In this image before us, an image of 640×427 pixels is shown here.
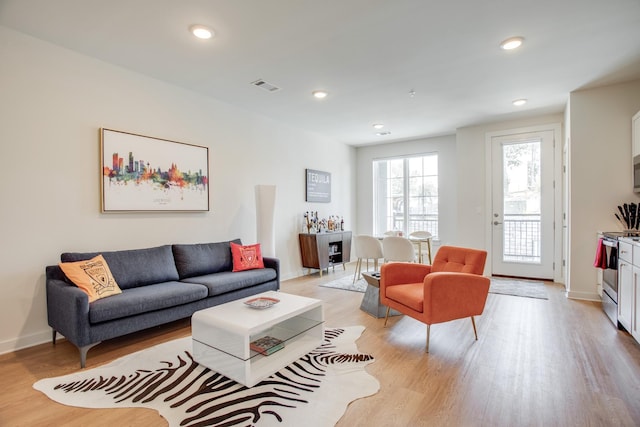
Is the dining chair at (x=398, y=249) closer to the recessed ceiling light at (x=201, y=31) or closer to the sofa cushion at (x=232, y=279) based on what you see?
the sofa cushion at (x=232, y=279)

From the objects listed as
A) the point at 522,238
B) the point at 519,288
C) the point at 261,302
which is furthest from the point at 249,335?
the point at 522,238

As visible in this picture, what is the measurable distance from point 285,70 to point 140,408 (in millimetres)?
3121

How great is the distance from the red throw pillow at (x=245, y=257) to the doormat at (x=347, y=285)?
1.26m

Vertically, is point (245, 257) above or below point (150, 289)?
above

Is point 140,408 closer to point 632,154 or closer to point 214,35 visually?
point 214,35

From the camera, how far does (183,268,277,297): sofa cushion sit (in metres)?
3.35

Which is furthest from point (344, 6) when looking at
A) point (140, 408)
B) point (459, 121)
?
point (459, 121)

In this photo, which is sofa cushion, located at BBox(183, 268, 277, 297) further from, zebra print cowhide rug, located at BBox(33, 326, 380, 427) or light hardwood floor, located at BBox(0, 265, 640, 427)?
zebra print cowhide rug, located at BBox(33, 326, 380, 427)

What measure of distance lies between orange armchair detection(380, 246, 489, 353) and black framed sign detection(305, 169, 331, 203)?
2992 mm

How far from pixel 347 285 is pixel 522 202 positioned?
10.3 feet

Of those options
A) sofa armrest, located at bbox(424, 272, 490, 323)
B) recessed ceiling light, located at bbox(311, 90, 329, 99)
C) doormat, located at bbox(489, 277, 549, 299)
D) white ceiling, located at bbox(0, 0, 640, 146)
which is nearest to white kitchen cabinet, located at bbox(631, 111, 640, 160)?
white ceiling, located at bbox(0, 0, 640, 146)

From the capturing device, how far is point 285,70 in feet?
11.3

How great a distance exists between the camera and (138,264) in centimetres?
322

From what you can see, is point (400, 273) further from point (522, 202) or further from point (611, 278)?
point (522, 202)
